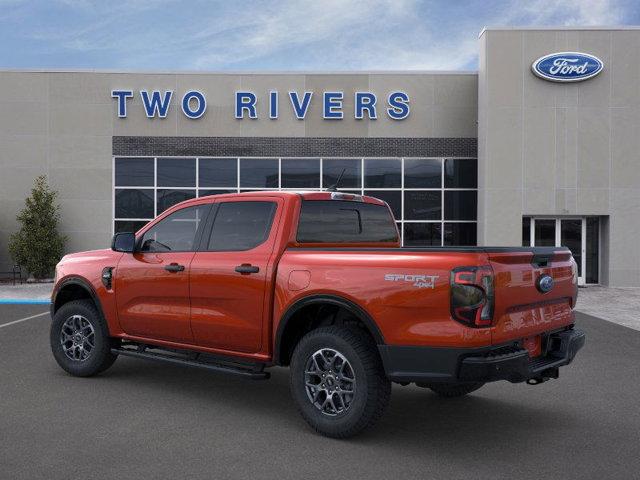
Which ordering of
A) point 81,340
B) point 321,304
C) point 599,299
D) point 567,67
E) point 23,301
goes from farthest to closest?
1. point 567,67
2. point 599,299
3. point 23,301
4. point 81,340
5. point 321,304

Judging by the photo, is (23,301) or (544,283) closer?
(544,283)

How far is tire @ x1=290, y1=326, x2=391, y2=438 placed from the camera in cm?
444

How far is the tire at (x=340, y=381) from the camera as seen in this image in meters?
4.44

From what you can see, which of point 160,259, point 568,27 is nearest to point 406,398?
point 160,259

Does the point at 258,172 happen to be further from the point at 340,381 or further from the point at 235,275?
the point at 340,381

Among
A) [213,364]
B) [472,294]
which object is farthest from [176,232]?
[472,294]

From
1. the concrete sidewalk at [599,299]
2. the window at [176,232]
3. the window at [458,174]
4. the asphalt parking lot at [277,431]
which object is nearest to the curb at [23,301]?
the concrete sidewalk at [599,299]

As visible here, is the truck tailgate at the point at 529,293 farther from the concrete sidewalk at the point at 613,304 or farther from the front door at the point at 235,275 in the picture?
the concrete sidewalk at the point at 613,304

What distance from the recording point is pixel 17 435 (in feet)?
15.2

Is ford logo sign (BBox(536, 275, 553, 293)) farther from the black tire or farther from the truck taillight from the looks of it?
the black tire

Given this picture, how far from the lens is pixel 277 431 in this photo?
4855 mm

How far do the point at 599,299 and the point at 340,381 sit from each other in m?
13.2

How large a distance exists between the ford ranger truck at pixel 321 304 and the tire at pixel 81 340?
2 centimetres

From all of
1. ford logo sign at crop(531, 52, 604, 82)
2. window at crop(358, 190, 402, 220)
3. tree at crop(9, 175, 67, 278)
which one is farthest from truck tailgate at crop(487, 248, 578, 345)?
tree at crop(9, 175, 67, 278)
